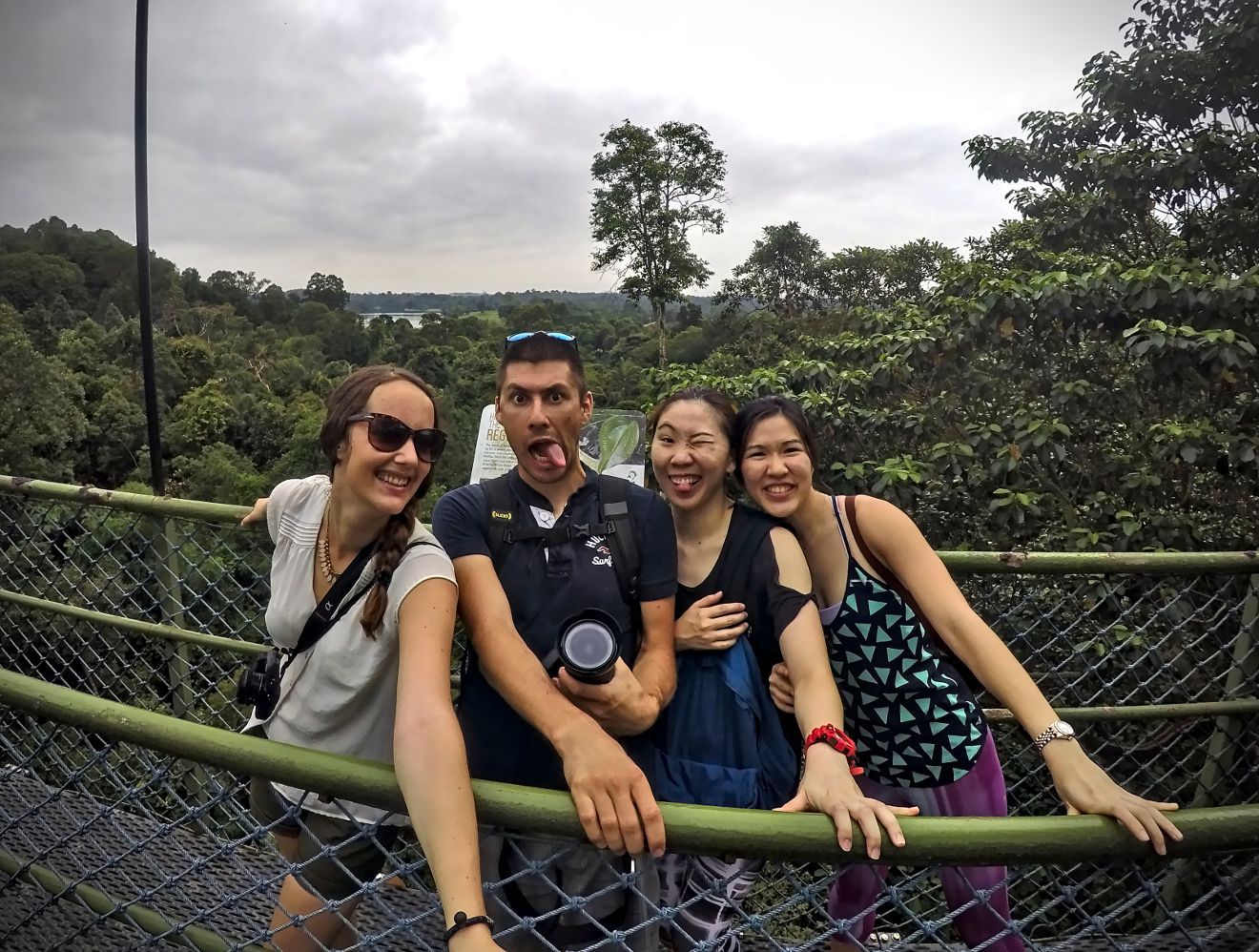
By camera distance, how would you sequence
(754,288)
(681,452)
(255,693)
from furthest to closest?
(754,288)
(681,452)
(255,693)

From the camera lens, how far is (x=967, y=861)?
810 millimetres

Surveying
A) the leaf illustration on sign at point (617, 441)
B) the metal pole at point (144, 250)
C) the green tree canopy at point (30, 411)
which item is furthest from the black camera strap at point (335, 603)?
the green tree canopy at point (30, 411)

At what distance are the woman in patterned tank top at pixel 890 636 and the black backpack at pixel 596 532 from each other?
21 cm

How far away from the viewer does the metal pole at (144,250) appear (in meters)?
3.87

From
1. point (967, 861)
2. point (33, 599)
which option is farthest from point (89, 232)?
point (967, 861)

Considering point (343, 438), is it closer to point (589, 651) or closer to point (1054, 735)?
point (589, 651)

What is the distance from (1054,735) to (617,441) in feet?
3.94

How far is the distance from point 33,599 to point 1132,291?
3.72 m

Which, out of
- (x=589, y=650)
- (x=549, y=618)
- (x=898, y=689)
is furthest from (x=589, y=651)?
(x=898, y=689)

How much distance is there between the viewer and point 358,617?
3.47ft

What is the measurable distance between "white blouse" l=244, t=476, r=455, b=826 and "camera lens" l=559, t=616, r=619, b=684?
176 mm

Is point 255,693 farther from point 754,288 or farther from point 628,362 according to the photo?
point 628,362

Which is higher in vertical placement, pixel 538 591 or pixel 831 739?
pixel 538 591

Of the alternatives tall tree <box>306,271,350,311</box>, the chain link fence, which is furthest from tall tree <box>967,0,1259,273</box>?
tall tree <box>306,271,350,311</box>
